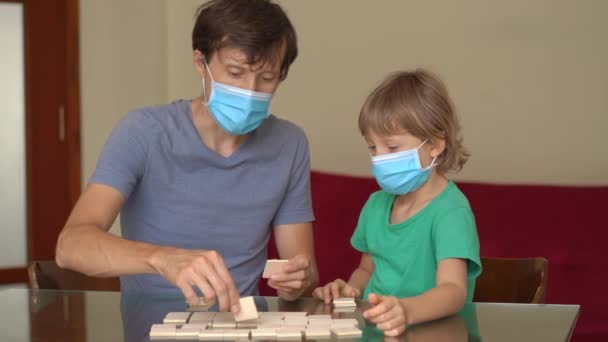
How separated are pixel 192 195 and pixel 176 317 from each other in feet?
1.99

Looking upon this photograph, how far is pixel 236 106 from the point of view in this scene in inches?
84.4

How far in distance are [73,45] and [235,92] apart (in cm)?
296

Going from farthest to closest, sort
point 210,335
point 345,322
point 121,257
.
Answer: point 121,257, point 345,322, point 210,335

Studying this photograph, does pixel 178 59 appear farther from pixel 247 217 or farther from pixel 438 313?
pixel 438 313

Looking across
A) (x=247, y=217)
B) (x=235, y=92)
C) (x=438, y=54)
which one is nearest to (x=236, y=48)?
(x=235, y=92)

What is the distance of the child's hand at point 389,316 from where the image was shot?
1579 mm

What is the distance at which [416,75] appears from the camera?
2.19 metres

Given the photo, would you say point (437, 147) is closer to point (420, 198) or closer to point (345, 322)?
point (420, 198)

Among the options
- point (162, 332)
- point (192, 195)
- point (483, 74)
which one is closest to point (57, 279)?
point (192, 195)

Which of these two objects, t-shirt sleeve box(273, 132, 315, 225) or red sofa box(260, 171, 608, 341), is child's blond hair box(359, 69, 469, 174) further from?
red sofa box(260, 171, 608, 341)

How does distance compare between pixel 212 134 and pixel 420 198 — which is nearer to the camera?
pixel 420 198

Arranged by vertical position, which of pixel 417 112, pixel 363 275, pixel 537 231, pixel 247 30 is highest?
pixel 247 30

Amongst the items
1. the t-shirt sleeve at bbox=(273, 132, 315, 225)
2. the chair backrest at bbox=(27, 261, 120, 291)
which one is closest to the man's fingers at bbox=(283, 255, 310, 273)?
the t-shirt sleeve at bbox=(273, 132, 315, 225)

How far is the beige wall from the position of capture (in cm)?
382
